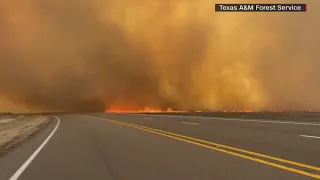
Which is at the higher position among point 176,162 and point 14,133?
point 14,133

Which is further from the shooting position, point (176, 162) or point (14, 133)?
point (14, 133)

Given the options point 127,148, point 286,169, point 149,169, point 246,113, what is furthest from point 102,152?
point 246,113

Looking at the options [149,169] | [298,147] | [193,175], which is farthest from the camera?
[298,147]

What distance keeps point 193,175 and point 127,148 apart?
206 inches

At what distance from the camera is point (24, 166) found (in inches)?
372

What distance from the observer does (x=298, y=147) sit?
37.1 feet

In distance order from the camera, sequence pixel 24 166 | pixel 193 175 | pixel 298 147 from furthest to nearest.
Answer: pixel 298 147 < pixel 24 166 < pixel 193 175

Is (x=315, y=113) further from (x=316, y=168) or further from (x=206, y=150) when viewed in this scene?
(x=316, y=168)

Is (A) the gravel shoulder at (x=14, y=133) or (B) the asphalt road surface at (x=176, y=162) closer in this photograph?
(B) the asphalt road surface at (x=176, y=162)

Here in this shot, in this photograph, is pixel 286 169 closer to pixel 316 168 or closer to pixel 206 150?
pixel 316 168

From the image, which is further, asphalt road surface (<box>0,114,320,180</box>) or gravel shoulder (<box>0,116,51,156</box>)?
gravel shoulder (<box>0,116,51,156</box>)

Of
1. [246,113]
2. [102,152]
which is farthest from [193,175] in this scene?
[246,113]

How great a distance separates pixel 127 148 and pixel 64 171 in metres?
4.13

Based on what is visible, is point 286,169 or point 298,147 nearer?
point 286,169
